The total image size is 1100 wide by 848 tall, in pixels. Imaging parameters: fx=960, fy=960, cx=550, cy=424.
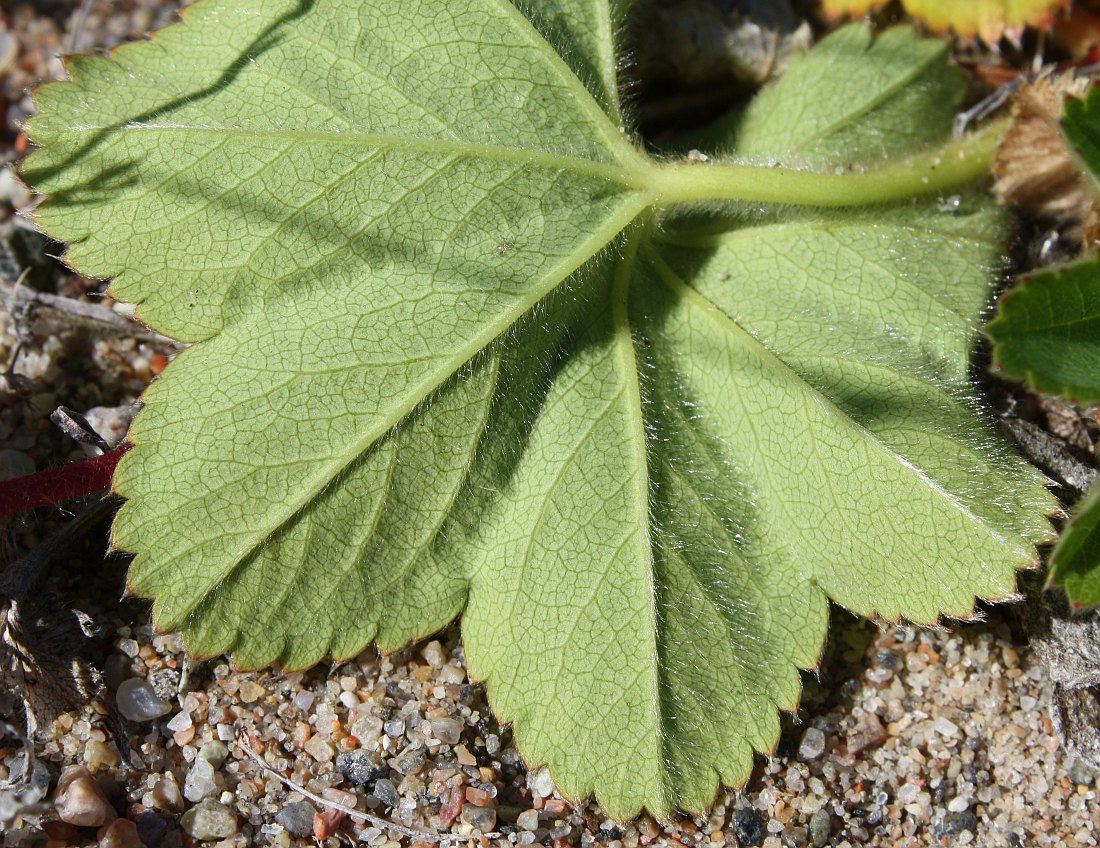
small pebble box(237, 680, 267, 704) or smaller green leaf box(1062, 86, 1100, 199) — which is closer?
smaller green leaf box(1062, 86, 1100, 199)

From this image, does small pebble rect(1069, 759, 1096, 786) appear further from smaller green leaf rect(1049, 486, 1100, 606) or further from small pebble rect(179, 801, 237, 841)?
small pebble rect(179, 801, 237, 841)

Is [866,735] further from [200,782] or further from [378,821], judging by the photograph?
[200,782]

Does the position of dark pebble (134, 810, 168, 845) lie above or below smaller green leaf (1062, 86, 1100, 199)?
below

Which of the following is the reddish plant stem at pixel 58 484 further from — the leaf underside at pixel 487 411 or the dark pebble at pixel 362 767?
the dark pebble at pixel 362 767

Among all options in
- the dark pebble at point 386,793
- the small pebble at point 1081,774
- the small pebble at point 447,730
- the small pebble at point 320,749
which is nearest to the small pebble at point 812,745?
the small pebble at point 1081,774

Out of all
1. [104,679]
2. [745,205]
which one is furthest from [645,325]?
[104,679]

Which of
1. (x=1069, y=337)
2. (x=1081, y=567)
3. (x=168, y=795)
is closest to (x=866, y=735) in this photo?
(x=1081, y=567)

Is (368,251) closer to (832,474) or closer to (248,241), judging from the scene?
(248,241)

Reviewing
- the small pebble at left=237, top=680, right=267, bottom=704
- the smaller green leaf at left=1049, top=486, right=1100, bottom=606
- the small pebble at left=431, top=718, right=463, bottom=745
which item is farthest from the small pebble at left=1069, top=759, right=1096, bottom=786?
the small pebble at left=237, top=680, right=267, bottom=704
